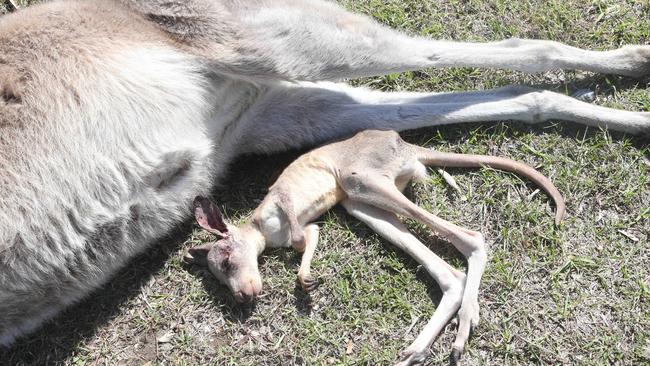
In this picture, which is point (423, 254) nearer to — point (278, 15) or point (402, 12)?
point (278, 15)

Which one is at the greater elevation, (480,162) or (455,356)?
(480,162)

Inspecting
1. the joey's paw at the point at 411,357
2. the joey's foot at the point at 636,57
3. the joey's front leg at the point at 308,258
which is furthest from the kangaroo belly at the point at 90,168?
the joey's foot at the point at 636,57

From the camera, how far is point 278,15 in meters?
3.48

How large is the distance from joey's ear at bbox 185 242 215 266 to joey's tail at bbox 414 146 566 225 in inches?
46.0

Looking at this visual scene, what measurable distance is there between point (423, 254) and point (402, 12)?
161 cm

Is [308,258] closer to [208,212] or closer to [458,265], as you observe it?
[208,212]

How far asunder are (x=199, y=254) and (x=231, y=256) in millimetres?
273

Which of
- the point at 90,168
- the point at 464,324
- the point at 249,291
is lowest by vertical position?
the point at 464,324

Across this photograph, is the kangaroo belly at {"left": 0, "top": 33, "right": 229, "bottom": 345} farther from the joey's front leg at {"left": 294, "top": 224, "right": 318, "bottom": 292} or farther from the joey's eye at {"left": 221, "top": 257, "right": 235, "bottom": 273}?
the joey's front leg at {"left": 294, "top": 224, "right": 318, "bottom": 292}

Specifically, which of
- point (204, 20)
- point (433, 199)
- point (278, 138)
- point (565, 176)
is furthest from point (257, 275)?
point (565, 176)

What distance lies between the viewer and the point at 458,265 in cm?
357

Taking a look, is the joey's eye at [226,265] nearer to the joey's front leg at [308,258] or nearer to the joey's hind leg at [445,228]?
the joey's front leg at [308,258]

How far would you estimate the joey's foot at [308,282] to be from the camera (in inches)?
139

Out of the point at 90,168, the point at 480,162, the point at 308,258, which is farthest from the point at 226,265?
the point at 480,162
